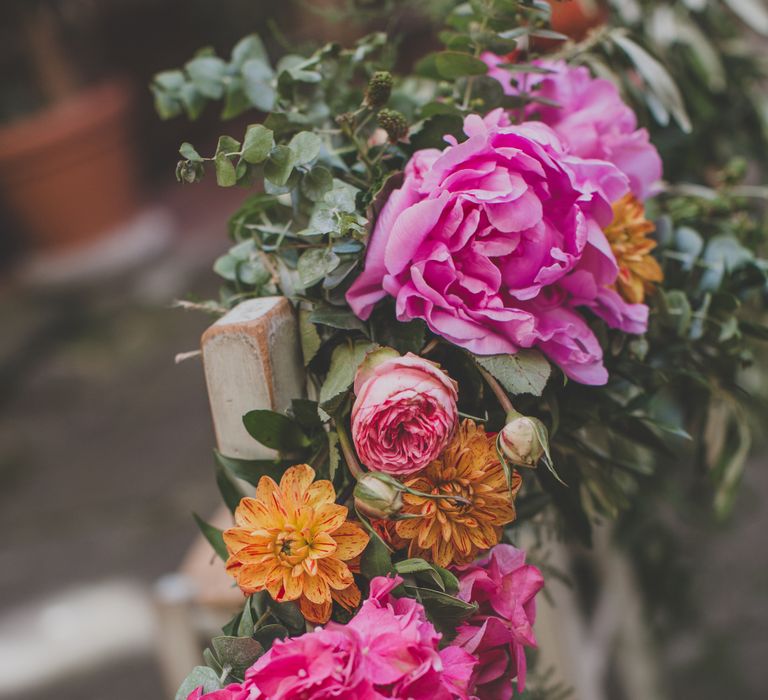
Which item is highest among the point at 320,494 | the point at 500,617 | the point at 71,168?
the point at 320,494

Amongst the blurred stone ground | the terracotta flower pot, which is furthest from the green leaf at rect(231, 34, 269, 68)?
the terracotta flower pot

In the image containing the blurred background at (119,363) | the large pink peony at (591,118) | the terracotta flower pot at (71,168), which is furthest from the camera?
the terracotta flower pot at (71,168)

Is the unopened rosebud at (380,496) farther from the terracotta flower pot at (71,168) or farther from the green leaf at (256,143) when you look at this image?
the terracotta flower pot at (71,168)

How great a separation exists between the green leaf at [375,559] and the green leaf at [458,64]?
0.34 m

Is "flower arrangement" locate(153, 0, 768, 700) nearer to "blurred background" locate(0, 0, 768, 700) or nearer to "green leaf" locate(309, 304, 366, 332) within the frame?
"green leaf" locate(309, 304, 366, 332)

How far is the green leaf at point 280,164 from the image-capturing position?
550mm

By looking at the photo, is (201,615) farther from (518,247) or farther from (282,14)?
(282,14)

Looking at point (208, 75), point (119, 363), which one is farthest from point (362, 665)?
point (119, 363)

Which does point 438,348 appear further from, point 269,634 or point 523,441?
point 269,634

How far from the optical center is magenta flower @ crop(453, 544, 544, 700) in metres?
0.51

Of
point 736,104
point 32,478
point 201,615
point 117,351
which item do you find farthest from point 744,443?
point 117,351

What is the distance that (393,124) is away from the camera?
1.90 ft

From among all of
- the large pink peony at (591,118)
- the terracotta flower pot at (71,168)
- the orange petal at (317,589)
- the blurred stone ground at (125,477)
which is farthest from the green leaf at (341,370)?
the terracotta flower pot at (71,168)

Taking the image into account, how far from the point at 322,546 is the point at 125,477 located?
93.1 inches
